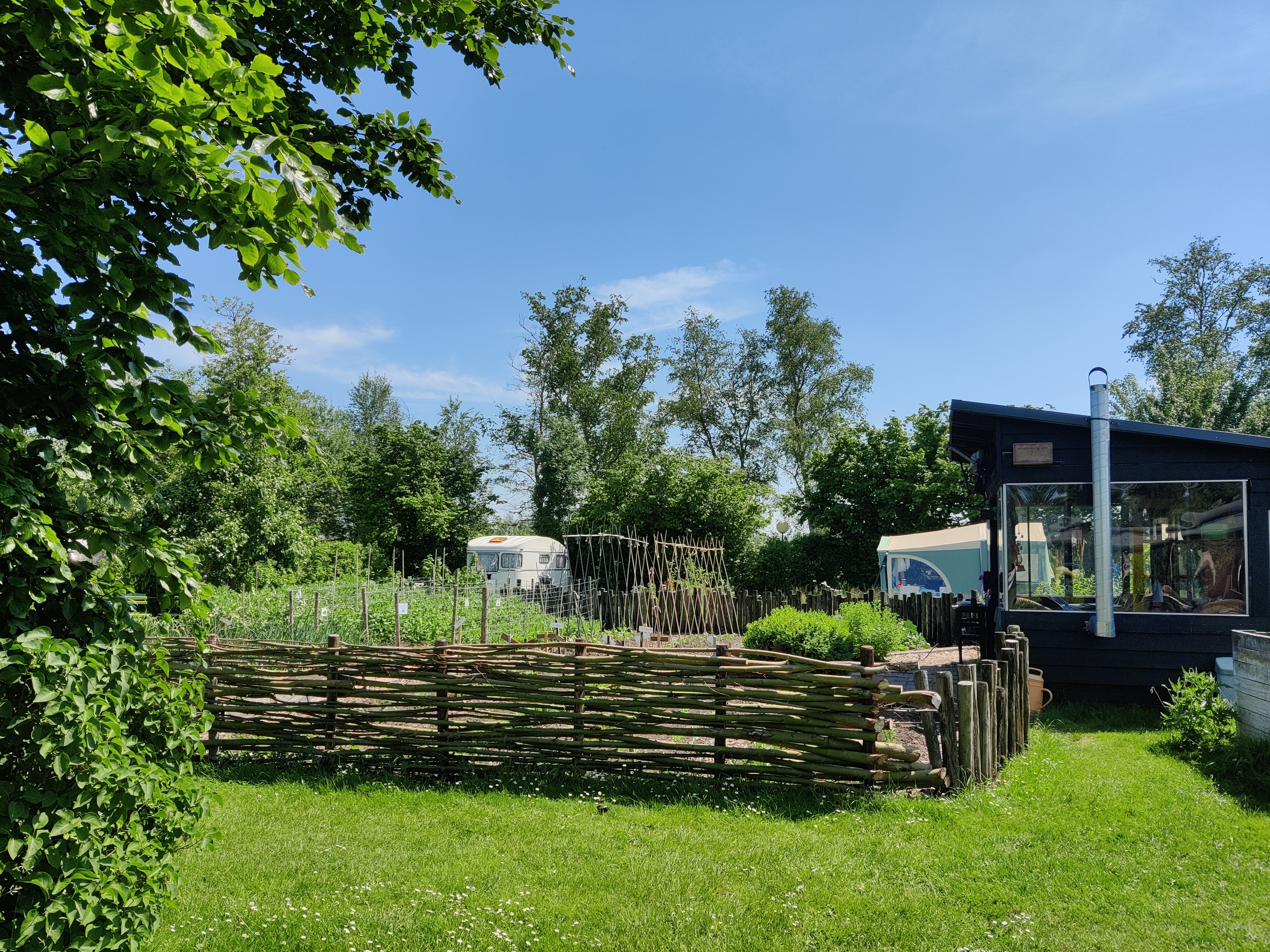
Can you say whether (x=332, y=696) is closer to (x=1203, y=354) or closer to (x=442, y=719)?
(x=442, y=719)

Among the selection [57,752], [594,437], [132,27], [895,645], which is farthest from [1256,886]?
[594,437]

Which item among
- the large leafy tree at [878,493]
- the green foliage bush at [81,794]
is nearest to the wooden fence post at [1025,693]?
the green foliage bush at [81,794]

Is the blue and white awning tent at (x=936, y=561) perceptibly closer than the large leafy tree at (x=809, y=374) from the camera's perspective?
Yes

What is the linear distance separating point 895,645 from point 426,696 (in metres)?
7.98

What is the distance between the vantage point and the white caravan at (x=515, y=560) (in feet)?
78.5

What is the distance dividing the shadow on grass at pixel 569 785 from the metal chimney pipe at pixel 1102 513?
442 centimetres

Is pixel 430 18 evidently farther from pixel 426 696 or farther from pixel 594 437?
pixel 594 437

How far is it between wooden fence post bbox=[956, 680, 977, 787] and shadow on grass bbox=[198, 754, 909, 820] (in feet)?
1.11

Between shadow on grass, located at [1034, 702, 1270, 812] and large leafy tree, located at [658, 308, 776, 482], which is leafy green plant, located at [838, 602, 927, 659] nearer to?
shadow on grass, located at [1034, 702, 1270, 812]

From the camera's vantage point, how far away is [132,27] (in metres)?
1.92

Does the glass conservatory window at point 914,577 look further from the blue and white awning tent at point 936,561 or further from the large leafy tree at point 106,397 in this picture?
the large leafy tree at point 106,397

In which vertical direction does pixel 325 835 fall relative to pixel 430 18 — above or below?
below

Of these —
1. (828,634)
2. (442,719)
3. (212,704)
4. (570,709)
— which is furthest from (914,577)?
(212,704)

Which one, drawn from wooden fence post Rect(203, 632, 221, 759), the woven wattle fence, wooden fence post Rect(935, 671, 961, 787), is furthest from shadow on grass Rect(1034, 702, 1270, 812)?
wooden fence post Rect(203, 632, 221, 759)
